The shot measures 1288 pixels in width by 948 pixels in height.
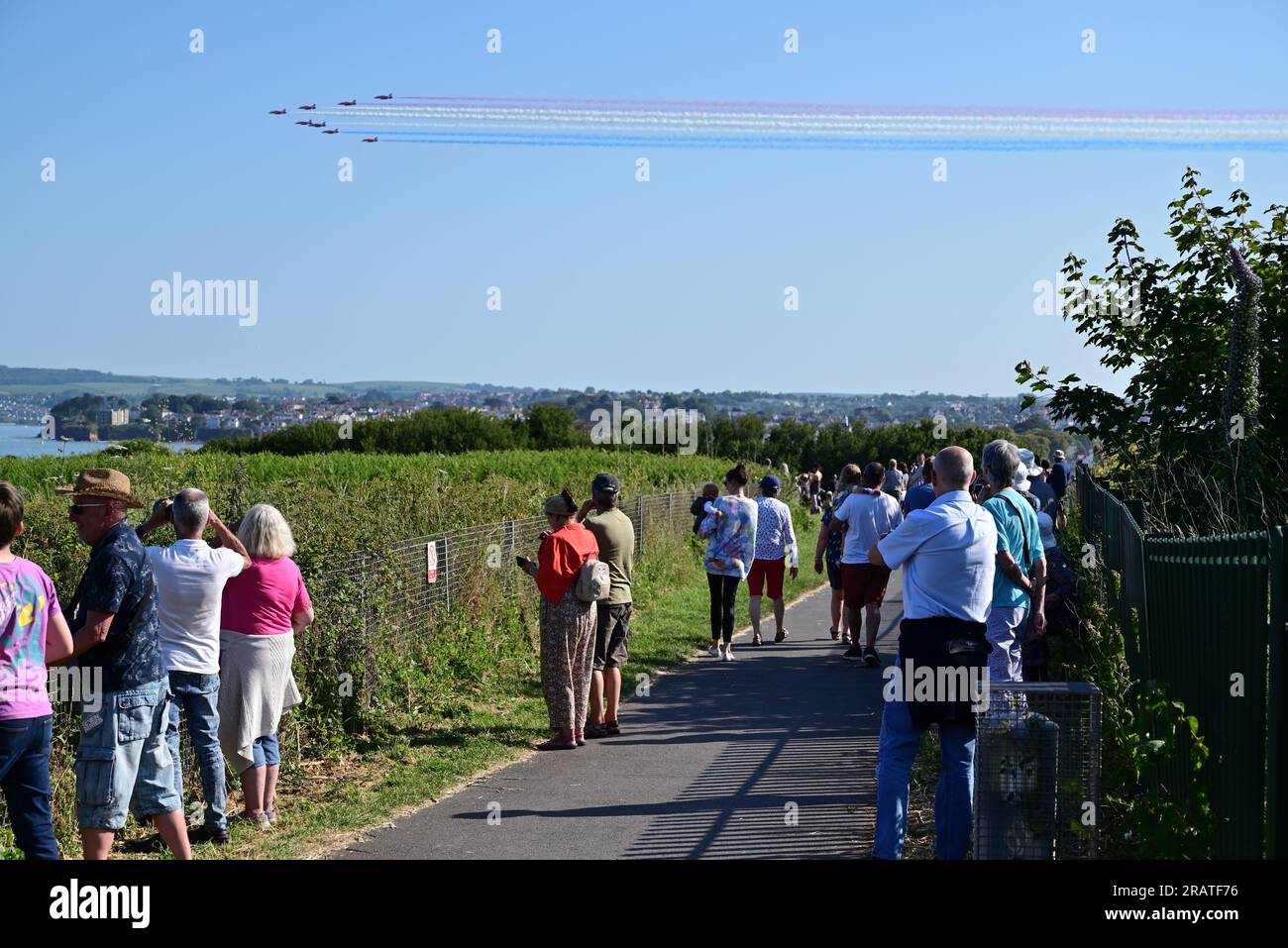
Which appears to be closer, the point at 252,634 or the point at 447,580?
the point at 252,634

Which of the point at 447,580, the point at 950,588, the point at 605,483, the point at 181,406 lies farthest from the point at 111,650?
the point at 181,406

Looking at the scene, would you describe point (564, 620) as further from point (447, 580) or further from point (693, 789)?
point (447, 580)

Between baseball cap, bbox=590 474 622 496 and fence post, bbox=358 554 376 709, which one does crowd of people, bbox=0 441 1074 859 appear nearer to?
baseball cap, bbox=590 474 622 496

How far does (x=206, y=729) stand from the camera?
310 inches

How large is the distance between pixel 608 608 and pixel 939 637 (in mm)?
4668

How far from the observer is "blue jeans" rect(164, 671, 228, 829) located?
25.3ft

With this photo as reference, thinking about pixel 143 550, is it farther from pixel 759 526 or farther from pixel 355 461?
pixel 355 461

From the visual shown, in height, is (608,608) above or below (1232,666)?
below

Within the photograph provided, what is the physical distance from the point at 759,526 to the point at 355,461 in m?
21.4

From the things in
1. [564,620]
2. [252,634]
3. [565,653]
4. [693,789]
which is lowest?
[693,789]

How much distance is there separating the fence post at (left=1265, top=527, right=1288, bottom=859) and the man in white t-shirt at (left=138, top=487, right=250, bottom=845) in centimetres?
531

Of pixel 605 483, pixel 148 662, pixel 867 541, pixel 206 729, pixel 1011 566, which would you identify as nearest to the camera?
pixel 148 662
